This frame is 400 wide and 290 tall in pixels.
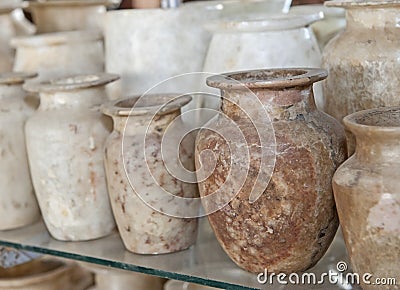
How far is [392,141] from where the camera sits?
574 millimetres

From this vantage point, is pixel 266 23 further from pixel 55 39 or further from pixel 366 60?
pixel 55 39

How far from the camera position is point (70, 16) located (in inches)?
42.5

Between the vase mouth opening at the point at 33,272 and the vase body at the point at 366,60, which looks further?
the vase mouth opening at the point at 33,272

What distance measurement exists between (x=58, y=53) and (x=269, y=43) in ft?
1.11

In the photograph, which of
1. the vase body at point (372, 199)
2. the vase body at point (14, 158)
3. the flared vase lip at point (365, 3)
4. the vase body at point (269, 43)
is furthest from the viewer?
the vase body at point (14, 158)

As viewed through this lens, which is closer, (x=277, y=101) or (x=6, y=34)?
(x=277, y=101)

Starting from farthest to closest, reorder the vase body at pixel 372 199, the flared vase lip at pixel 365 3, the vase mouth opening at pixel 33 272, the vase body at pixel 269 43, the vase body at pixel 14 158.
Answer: the vase mouth opening at pixel 33 272
the vase body at pixel 14 158
the vase body at pixel 269 43
the flared vase lip at pixel 365 3
the vase body at pixel 372 199

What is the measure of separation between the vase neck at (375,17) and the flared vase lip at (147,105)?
20 centimetres

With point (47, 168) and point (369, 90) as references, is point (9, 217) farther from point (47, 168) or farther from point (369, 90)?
point (369, 90)

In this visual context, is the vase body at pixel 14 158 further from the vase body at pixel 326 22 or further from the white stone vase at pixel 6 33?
the vase body at pixel 326 22

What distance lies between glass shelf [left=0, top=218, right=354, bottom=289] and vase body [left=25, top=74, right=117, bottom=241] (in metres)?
0.02

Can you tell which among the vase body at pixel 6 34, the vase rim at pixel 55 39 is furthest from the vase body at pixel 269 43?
the vase body at pixel 6 34

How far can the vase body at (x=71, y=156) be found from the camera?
822 millimetres

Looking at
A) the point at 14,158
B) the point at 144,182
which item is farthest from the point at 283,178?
the point at 14,158
